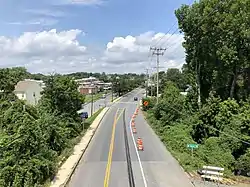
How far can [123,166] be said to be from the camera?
2719 cm

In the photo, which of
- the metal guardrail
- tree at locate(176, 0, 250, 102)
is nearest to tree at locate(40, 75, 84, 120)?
tree at locate(176, 0, 250, 102)

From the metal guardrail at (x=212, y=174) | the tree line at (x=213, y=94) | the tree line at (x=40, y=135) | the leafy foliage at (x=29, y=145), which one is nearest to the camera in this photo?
the leafy foliage at (x=29, y=145)

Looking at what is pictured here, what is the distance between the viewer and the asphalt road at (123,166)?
2311 cm

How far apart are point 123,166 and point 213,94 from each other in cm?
2318

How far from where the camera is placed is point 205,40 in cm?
4409

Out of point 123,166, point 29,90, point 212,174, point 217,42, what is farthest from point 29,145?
point 29,90

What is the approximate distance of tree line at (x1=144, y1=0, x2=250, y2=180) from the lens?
3194cm

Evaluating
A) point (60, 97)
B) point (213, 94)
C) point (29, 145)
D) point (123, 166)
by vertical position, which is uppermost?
point (213, 94)

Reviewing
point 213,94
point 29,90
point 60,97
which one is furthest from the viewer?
point 29,90

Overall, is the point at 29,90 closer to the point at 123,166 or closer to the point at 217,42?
the point at 217,42

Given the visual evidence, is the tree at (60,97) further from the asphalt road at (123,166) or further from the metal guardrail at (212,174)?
the metal guardrail at (212,174)

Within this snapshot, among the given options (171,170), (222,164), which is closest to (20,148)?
(171,170)

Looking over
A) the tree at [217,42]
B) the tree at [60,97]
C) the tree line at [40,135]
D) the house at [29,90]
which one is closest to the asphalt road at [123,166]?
the tree line at [40,135]

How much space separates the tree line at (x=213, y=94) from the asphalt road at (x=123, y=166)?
Answer: 1519 millimetres
